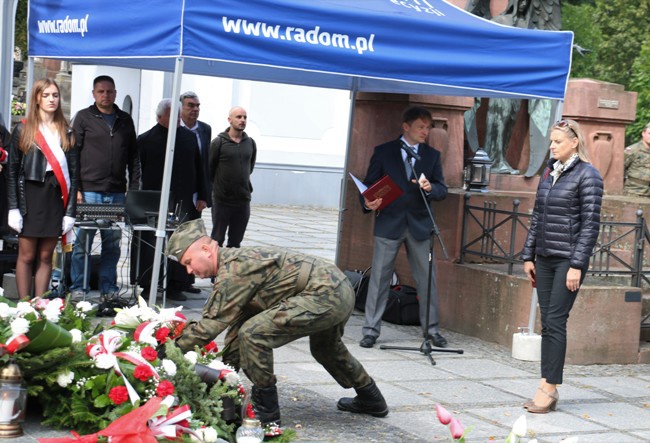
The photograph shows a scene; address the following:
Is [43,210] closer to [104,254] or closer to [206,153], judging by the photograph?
[104,254]

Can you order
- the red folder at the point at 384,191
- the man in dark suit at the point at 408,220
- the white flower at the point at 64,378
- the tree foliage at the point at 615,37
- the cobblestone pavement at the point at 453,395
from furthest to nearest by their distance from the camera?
the tree foliage at the point at 615,37
the man in dark suit at the point at 408,220
the red folder at the point at 384,191
the cobblestone pavement at the point at 453,395
the white flower at the point at 64,378

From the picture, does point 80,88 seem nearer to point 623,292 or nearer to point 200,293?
point 200,293

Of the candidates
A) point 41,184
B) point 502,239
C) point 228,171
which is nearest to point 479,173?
point 502,239

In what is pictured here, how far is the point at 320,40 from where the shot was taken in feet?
27.2

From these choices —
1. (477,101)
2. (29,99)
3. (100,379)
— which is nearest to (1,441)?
(100,379)

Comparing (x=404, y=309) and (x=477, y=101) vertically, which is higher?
(x=477, y=101)

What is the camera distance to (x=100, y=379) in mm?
5848

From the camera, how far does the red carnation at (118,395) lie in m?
5.63

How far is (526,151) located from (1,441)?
→ 7.89 m

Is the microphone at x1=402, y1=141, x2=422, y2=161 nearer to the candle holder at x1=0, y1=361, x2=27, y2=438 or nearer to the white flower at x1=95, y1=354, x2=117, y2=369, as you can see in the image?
the white flower at x1=95, y1=354, x2=117, y2=369

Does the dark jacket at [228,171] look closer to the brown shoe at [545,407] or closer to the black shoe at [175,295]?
the black shoe at [175,295]

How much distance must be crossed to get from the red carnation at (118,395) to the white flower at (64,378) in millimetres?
310

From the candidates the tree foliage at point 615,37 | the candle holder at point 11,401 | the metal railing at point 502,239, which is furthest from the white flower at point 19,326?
Answer: the tree foliage at point 615,37

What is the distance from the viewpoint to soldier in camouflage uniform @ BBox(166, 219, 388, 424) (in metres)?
5.93
